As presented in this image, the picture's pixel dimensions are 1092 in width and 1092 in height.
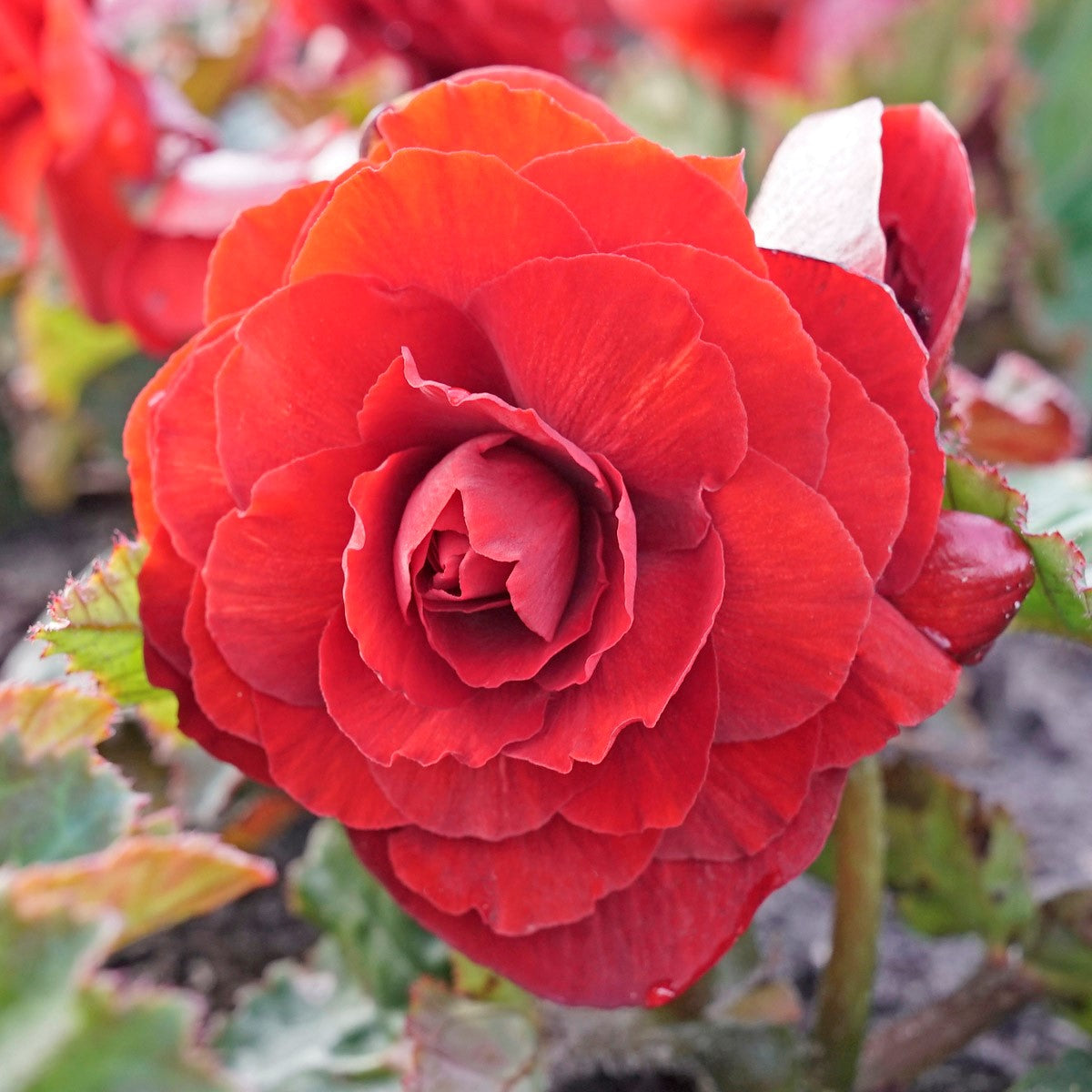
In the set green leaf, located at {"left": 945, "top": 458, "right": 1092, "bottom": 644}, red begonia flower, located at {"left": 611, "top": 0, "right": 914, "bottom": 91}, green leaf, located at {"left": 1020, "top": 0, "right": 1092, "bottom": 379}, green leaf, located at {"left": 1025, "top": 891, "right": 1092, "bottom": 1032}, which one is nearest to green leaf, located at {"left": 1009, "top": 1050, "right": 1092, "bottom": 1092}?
green leaf, located at {"left": 1025, "top": 891, "right": 1092, "bottom": 1032}

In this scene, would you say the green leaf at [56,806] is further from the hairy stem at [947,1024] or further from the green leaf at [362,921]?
the hairy stem at [947,1024]

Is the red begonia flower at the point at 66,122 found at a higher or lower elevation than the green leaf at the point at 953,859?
higher

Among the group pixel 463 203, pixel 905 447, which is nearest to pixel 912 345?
pixel 905 447

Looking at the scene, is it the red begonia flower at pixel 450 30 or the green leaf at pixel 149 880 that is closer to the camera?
the green leaf at pixel 149 880

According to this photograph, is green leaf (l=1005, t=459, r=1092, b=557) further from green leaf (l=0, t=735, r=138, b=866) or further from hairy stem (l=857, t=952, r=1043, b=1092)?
green leaf (l=0, t=735, r=138, b=866)

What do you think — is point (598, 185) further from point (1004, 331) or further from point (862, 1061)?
point (1004, 331)

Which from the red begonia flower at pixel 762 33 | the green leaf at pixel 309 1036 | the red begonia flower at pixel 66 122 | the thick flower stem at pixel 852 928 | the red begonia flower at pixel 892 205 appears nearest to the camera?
the red begonia flower at pixel 892 205

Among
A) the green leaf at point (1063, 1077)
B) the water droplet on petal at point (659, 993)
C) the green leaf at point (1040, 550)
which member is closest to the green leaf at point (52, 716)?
the water droplet on petal at point (659, 993)
